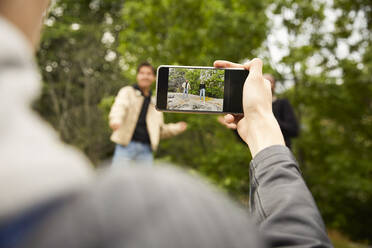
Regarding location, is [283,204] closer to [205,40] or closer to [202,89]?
[202,89]

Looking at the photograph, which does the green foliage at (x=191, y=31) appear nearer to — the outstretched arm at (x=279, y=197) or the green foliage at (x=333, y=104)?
the green foliage at (x=333, y=104)

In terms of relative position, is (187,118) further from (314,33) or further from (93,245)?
(93,245)

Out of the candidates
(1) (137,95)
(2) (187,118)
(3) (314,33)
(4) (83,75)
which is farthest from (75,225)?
(4) (83,75)

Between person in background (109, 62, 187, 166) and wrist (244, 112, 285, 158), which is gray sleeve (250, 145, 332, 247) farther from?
person in background (109, 62, 187, 166)

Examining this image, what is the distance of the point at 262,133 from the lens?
1101 millimetres

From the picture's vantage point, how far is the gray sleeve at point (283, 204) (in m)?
0.73

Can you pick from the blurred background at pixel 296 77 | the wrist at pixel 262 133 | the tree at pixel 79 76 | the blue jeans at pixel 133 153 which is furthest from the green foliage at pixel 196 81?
the tree at pixel 79 76

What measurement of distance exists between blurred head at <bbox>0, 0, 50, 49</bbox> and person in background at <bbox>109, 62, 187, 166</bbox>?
12.9 feet

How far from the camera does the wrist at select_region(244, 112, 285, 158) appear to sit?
104 centimetres

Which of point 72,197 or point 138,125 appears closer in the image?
point 72,197

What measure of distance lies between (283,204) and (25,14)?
1.93ft

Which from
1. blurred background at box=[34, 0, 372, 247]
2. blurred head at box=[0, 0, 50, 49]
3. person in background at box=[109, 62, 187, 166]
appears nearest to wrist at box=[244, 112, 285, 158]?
blurred head at box=[0, 0, 50, 49]

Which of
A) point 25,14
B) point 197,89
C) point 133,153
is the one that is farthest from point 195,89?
point 133,153

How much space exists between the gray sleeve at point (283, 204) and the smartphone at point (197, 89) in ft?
2.30
